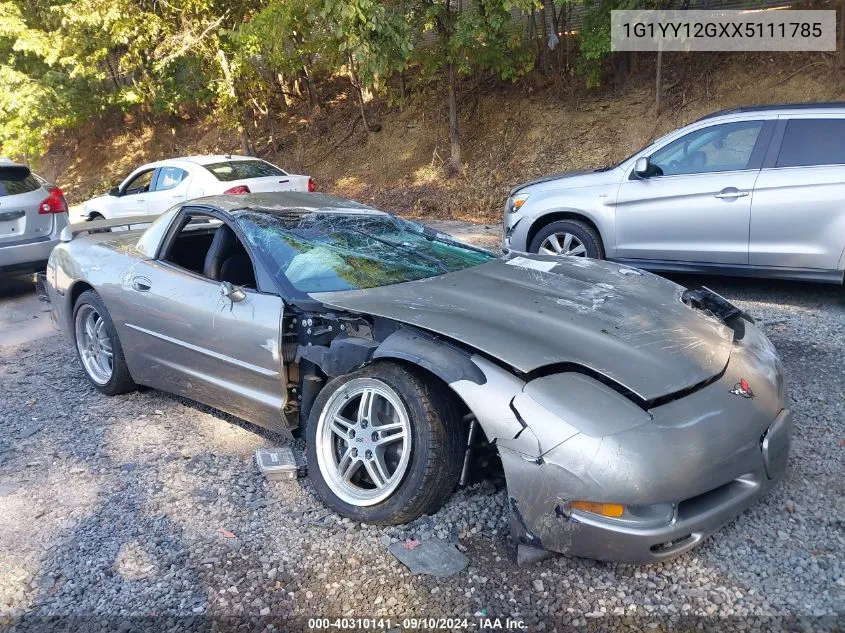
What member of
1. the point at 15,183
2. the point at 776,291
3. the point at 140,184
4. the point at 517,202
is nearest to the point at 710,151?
the point at 776,291

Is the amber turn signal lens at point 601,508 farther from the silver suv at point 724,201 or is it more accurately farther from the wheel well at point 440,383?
the silver suv at point 724,201

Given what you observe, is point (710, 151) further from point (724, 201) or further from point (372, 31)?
point (372, 31)

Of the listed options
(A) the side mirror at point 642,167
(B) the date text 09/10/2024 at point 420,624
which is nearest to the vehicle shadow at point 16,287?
(A) the side mirror at point 642,167

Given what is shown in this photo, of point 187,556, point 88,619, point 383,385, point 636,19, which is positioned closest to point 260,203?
point 383,385

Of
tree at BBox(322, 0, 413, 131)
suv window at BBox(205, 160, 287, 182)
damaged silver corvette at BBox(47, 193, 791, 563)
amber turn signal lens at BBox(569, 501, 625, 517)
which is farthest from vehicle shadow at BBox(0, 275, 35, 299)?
amber turn signal lens at BBox(569, 501, 625, 517)

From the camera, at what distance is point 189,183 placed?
10.9 meters

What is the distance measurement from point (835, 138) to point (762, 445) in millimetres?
4182

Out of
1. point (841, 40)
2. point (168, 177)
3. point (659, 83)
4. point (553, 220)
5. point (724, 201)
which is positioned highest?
point (841, 40)

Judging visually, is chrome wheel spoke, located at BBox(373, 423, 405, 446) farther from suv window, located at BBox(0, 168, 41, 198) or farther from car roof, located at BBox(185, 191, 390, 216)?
suv window, located at BBox(0, 168, 41, 198)

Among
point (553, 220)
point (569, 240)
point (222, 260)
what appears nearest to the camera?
point (222, 260)

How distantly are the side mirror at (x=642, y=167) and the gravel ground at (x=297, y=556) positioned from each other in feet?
9.74

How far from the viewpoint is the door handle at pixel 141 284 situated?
4.59 metres

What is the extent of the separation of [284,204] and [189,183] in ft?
22.1

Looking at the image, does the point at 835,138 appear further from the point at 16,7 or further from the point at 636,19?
the point at 16,7
